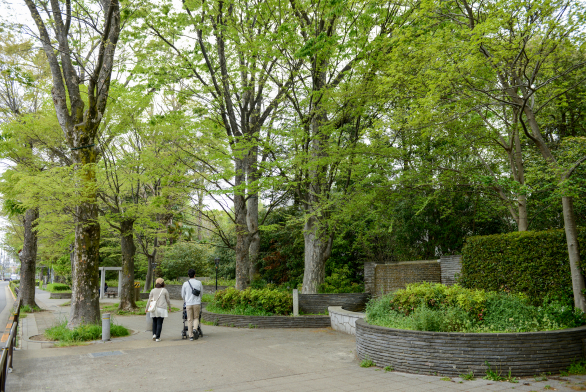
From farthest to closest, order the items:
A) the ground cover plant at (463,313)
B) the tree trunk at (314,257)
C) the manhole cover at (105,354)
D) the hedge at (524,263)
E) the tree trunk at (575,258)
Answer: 1. the tree trunk at (314,257)
2. the hedge at (524,263)
3. the manhole cover at (105,354)
4. the tree trunk at (575,258)
5. the ground cover plant at (463,313)

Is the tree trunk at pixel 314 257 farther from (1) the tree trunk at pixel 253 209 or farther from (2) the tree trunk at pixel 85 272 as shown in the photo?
(2) the tree trunk at pixel 85 272

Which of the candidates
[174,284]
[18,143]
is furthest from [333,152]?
[174,284]

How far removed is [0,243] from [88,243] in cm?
5207

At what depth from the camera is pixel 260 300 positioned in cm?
1309

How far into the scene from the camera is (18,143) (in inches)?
635

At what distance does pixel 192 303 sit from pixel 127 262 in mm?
8251

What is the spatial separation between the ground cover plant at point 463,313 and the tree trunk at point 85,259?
756 cm

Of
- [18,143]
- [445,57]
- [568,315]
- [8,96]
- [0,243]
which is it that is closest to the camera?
[568,315]

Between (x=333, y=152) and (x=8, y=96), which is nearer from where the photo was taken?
(x=333, y=152)

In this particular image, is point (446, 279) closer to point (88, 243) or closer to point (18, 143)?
point (88, 243)

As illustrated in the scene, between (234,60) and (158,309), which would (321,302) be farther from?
(234,60)

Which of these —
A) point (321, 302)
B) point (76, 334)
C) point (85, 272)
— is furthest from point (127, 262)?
point (321, 302)

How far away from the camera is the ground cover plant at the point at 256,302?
1302 centimetres

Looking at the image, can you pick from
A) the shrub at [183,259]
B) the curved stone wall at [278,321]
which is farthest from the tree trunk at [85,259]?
the shrub at [183,259]
